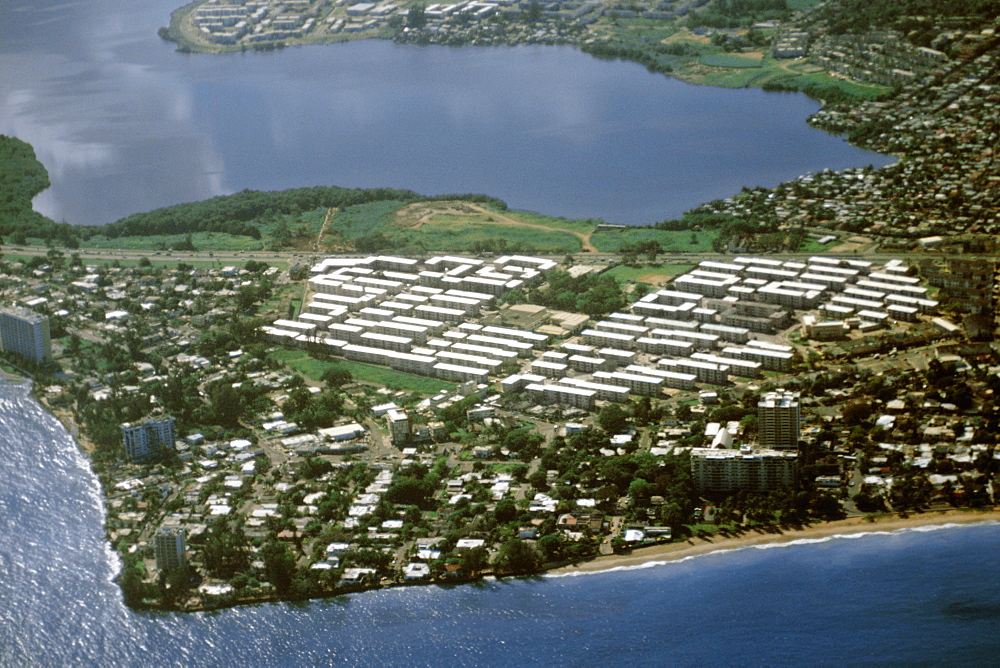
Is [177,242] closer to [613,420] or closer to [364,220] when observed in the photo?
[364,220]

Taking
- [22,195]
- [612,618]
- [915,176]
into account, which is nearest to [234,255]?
[22,195]

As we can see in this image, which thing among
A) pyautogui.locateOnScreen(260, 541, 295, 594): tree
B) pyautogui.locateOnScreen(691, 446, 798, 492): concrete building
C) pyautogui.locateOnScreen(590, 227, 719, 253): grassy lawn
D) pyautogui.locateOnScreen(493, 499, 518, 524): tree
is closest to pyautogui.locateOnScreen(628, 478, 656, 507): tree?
pyautogui.locateOnScreen(691, 446, 798, 492): concrete building

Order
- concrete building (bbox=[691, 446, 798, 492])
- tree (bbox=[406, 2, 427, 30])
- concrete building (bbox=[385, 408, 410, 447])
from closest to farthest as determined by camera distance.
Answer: concrete building (bbox=[691, 446, 798, 492]), concrete building (bbox=[385, 408, 410, 447]), tree (bbox=[406, 2, 427, 30])

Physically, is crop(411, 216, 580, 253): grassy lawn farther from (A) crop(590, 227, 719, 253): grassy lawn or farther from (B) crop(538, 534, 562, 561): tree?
(B) crop(538, 534, 562, 561): tree

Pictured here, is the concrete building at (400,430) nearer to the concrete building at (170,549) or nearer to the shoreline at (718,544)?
the shoreline at (718,544)

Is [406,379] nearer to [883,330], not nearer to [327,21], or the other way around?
[883,330]

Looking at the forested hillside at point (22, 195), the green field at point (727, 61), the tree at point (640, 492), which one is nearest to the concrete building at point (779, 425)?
the tree at point (640, 492)

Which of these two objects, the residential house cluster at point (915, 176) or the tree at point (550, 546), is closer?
the tree at point (550, 546)
